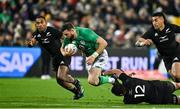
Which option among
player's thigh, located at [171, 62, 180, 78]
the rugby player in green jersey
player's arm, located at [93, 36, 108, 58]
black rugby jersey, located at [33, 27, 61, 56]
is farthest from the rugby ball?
player's thigh, located at [171, 62, 180, 78]

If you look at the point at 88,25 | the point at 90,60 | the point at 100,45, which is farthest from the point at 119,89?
the point at 88,25

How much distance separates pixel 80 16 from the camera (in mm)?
31203

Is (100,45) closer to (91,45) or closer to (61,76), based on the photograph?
(91,45)

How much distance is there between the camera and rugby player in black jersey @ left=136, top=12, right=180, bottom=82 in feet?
54.4

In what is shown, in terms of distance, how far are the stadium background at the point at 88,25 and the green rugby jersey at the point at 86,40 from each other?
1140 centimetres

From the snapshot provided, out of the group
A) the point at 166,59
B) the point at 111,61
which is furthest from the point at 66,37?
the point at 111,61

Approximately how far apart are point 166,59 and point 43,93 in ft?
13.7

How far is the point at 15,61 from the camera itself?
91.4 feet

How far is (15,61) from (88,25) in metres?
4.04

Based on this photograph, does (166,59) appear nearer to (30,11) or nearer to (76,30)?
(76,30)

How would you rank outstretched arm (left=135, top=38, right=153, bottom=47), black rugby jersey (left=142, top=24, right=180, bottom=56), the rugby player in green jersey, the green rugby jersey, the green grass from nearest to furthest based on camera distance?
the green grass
outstretched arm (left=135, top=38, right=153, bottom=47)
the rugby player in green jersey
the green rugby jersey
black rugby jersey (left=142, top=24, right=180, bottom=56)

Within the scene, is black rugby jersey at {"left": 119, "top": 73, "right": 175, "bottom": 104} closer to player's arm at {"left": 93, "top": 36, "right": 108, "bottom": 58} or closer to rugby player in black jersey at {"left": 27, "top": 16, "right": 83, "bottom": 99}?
player's arm at {"left": 93, "top": 36, "right": 108, "bottom": 58}

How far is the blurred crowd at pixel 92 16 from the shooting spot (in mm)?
29625

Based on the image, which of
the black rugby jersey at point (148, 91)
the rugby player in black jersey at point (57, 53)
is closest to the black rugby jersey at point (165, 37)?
the black rugby jersey at point (148, 91)
